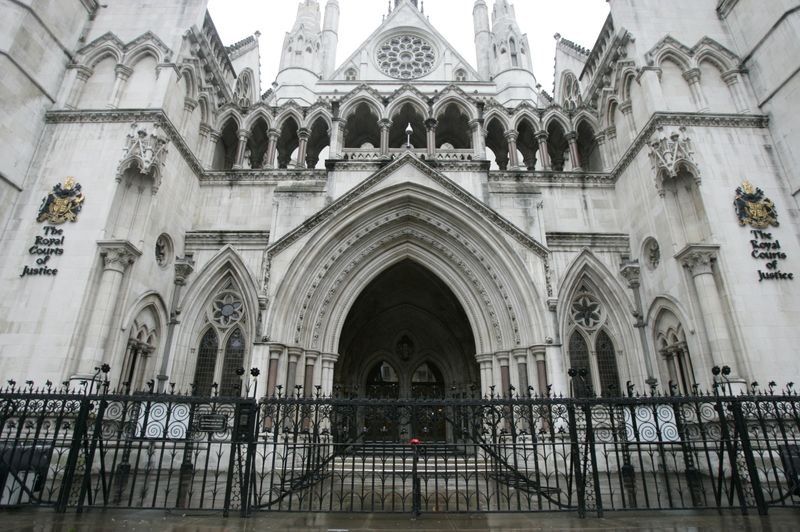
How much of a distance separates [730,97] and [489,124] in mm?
8698

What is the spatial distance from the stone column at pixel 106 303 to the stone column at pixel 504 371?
1154 cm

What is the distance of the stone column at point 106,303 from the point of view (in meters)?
12.2

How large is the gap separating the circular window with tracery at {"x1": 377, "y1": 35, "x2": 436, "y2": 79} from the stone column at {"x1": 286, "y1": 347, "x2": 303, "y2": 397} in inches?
875

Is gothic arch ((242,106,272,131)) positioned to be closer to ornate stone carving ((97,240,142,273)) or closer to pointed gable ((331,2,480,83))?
ornate stone carving ((97,240,142,273))

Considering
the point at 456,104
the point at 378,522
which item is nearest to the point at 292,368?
the point at 378,522

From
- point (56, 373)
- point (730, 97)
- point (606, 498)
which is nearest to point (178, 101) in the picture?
point (56, 373)

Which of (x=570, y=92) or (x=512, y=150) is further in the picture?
(x=570, y=92)

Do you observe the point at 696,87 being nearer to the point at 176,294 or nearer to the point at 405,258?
the point at 405,258

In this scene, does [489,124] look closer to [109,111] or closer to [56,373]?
[109,111]

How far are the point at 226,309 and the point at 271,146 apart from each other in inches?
281

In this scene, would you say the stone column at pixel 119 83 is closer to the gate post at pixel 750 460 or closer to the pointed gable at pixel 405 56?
the pointed gable at pixel 405 56

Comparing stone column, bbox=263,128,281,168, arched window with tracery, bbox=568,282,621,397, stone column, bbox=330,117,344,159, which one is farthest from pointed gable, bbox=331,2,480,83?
arched window with tracery, bbox=568,282,621,397

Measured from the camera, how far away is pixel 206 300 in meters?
16.1

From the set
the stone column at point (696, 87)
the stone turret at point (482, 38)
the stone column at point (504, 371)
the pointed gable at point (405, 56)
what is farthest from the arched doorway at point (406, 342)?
the stone turret at point (482, 38)
